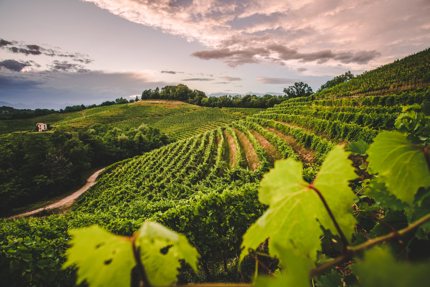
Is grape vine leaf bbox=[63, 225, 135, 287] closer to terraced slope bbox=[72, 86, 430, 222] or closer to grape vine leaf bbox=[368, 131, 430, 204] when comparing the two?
grape vine leaf bbox=[368, 131, 430, 204]

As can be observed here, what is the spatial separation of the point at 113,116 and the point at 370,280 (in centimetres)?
10242

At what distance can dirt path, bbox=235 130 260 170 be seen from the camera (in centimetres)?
2792

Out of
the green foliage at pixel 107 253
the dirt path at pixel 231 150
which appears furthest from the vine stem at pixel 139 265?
the dirt path at pixel 231 150

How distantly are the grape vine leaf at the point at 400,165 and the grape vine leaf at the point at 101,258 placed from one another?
0.87 meters

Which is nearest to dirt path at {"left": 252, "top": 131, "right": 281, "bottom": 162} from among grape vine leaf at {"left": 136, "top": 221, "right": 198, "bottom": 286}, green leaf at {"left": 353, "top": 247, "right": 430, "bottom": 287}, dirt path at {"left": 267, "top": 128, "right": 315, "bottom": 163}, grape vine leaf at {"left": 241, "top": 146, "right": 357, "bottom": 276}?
dirt path at {"left": 267, "top": 128, "right": 315, "bottom": 163}

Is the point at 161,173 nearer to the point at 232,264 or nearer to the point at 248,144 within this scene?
the point at 248,144

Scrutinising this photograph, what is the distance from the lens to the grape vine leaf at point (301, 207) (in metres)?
0.79

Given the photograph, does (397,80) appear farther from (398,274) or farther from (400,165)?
(398,274)

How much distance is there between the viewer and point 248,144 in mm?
34562

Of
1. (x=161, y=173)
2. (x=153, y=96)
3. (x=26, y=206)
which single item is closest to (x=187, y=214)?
(x=161, y=173)

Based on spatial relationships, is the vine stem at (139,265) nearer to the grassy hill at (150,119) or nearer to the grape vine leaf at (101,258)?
the grape vine leaf at (101,258)

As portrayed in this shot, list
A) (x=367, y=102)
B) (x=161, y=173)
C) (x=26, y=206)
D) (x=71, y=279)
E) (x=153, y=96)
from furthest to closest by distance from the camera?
1. (x=153, y=96)
2. (x=26, y=206)
3. (x=161, y=173)
4. (x=367, y=102)
5. (x=71, y=279)

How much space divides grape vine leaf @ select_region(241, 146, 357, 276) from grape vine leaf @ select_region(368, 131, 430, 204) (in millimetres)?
192

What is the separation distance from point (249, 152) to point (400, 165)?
102ft
